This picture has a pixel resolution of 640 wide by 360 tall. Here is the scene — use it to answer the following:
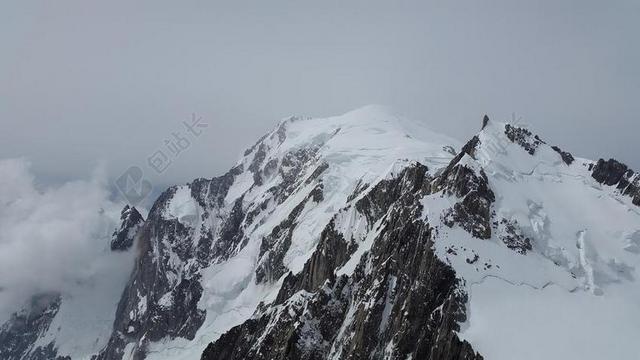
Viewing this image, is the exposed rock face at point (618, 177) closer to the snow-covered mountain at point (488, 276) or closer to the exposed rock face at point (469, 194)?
the snow-covered mountain at point (488, 276)

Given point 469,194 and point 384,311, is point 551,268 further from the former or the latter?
point 384,311

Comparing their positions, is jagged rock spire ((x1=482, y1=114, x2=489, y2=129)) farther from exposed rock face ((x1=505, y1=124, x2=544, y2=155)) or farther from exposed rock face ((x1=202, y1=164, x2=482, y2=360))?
exposed rock face ((x1=202, y1=164, x2=482, y2=360))

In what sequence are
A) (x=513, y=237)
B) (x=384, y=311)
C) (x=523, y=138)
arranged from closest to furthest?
(x=384, y=311)
(x=513, y=237)
(x=523, y=138)

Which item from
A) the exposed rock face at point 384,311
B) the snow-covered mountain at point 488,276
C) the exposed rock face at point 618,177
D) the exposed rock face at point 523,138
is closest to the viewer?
the snow-covered mountain at point 488,276

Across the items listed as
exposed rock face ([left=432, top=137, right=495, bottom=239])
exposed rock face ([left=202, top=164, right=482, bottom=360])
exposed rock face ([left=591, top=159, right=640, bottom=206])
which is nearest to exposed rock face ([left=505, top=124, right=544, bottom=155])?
exposed rock face ([left=591, top=159, right=640, bottom=206])

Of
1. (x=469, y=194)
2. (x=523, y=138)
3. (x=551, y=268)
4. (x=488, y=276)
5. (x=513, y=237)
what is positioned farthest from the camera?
(x=523, y=138)

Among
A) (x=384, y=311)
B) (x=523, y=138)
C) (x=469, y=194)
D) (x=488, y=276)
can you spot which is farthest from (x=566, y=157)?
(x=384, y=311)

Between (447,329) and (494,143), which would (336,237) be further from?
(447,329)

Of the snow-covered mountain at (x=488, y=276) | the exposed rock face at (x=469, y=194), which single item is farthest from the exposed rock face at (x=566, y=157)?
the exposed rock face at (x=469, y=194)
